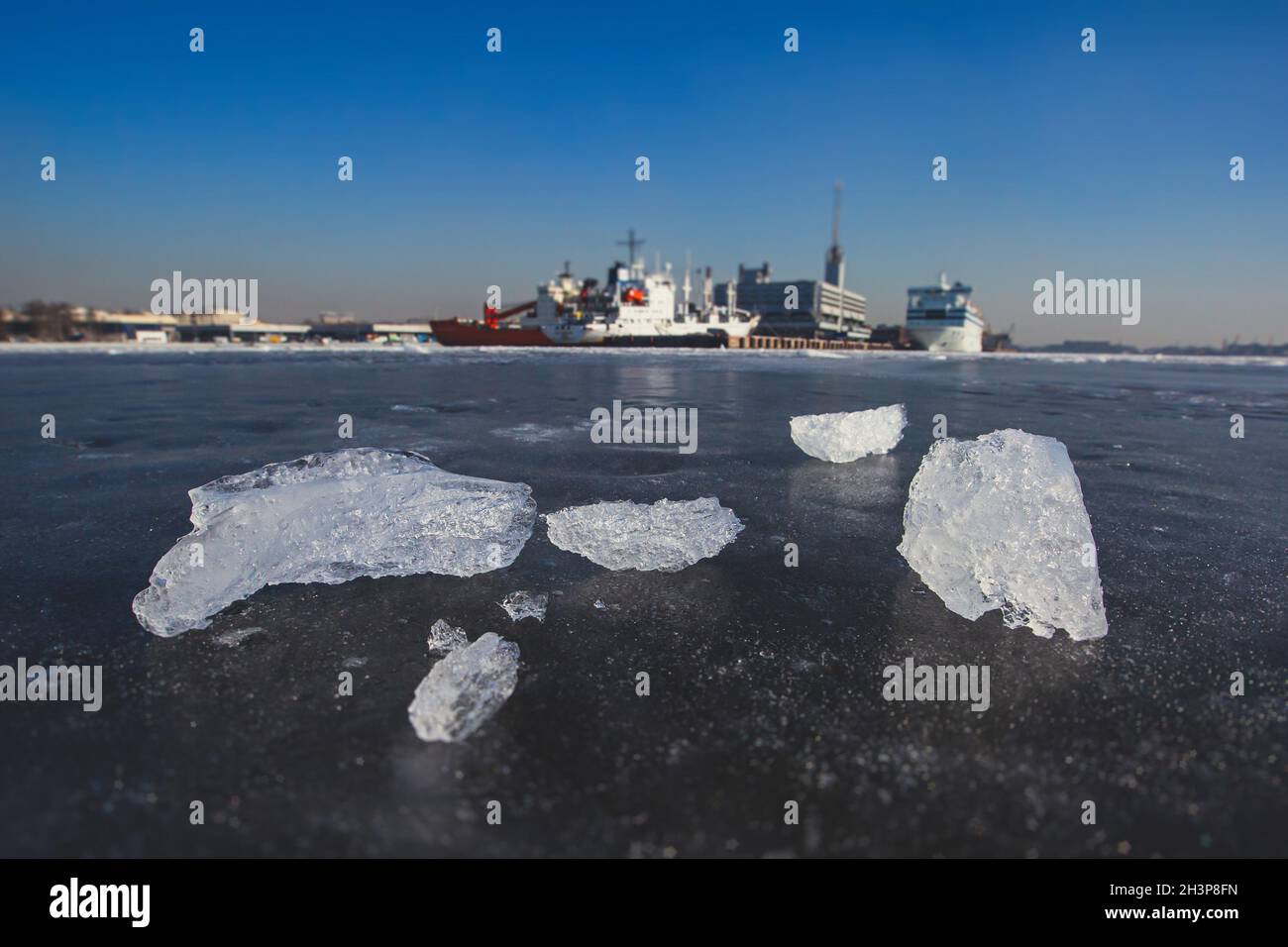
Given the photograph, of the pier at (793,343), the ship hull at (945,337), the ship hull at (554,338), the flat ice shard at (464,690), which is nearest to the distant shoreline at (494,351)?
the ship hull at (554,338)

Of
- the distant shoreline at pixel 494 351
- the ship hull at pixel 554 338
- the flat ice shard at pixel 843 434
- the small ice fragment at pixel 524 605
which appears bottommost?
the small ice fragment at pixel 524 605

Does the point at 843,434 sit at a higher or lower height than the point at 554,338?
lower

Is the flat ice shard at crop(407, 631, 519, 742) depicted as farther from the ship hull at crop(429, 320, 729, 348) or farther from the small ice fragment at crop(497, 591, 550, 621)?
the ship hull at crop(429, 320, 729, 348)

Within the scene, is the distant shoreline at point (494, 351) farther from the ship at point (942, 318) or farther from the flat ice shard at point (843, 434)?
the flat ice shard at point (843, 434)

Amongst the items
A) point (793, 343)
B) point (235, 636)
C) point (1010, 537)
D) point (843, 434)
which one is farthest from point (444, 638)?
point (793, 343)

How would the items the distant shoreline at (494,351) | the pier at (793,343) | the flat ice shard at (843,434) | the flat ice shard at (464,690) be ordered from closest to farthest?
the flat ice shard at (464,690), the flat ice shard at (843,434), the distant shoreline at (494,351), the pier at (793,343)

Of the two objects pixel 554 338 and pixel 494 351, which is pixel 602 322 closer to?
pixel 554 338
